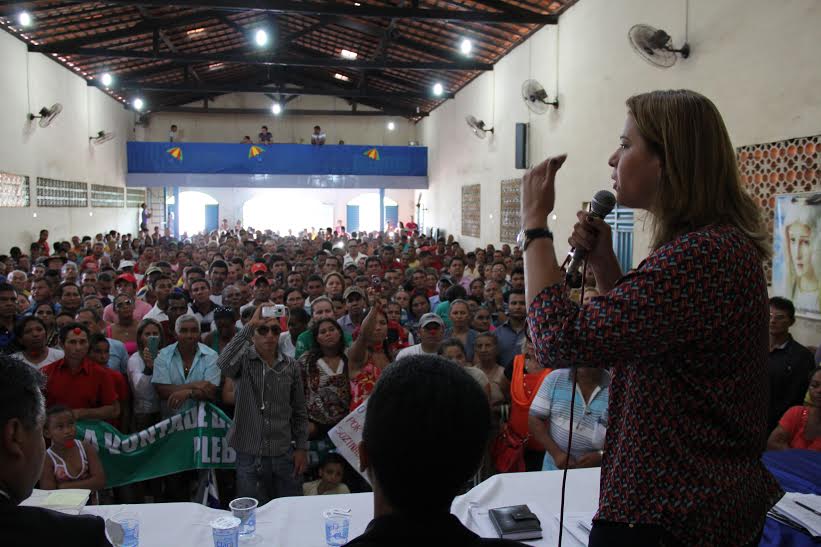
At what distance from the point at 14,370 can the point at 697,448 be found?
1310 millimetres

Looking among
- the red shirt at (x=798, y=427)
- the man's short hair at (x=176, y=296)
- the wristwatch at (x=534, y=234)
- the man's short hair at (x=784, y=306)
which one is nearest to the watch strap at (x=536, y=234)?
the wristwatch at (x=534, y=234)

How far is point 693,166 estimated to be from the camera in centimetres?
116

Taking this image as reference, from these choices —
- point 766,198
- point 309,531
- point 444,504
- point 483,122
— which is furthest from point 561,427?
point 483,122

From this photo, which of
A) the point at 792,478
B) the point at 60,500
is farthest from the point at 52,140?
the point at 792,478

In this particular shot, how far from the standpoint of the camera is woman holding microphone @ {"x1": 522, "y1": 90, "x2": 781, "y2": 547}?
3.62ft

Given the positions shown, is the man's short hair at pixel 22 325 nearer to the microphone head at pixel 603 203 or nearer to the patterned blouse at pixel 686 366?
the microphone head at pixel 603 203

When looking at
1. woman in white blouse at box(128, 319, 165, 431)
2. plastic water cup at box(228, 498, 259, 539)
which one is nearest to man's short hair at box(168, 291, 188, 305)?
woman in white blouse at box(128, 319, 165, 431)

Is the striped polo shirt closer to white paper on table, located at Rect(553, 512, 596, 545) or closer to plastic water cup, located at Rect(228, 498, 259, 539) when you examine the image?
white paper on table, located at Rect(553, 512, 596, 545)

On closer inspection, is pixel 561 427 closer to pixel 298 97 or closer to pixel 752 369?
pixel 752 369

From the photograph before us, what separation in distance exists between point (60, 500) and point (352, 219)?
28.0 m

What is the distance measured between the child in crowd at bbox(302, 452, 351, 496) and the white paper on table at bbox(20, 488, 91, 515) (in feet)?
5.96

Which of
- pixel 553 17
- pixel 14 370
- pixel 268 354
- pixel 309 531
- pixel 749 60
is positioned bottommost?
pixel 309 531

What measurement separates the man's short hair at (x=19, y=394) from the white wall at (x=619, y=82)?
5.49 m

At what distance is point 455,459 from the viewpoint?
0.97m
